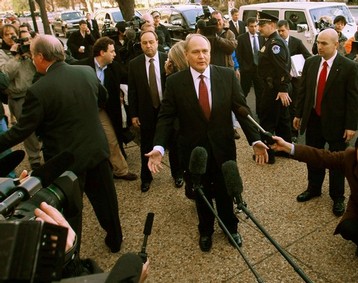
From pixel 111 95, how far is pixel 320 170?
2.81 metres

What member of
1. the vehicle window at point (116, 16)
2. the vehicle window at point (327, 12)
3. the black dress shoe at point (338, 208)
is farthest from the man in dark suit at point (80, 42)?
the vehicle window at point (116, 16)

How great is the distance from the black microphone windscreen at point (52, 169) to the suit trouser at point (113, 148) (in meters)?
3.20

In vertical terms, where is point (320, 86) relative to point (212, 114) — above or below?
below

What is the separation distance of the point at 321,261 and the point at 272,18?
3.47 m

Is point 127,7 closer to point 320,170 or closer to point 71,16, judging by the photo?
point 320,170

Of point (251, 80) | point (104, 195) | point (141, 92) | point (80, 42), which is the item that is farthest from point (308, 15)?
point (104, 195)

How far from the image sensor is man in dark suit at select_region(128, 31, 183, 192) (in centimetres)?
477

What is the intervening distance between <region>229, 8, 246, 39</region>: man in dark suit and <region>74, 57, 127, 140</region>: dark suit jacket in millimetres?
5814

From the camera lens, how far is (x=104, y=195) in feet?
12.1

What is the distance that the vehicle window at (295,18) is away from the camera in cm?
989

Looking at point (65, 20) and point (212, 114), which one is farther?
point (65, 20)

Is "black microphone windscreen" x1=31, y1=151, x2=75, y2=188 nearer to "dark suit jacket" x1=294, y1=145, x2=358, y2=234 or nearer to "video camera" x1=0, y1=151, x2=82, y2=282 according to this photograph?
"video camera" x1=0, y1=151, x2=82, y2=282

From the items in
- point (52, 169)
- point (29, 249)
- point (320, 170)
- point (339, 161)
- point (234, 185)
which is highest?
point (29, 249)

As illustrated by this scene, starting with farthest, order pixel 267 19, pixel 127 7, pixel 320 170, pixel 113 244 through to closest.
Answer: pixel 127 7 < pixel 267 19 < pixel 320 170 < pixel 113 244
